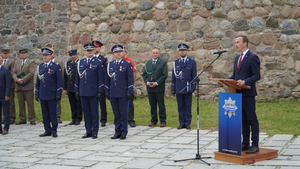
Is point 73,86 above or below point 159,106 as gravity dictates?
above

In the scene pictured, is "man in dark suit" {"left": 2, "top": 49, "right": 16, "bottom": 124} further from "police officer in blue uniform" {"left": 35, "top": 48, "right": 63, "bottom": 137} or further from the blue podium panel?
the blue podium panel

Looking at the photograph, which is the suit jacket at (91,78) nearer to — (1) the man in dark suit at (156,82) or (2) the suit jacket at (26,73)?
(1) the man in dark suit at (156,82)

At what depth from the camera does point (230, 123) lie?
4918 millimetres

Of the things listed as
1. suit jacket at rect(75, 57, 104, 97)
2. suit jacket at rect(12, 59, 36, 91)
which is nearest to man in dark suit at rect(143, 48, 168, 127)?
suit jacket at rect(75, 57, 104, 97)

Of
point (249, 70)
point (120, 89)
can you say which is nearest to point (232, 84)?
point (249, 70)

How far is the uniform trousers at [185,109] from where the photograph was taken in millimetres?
7646

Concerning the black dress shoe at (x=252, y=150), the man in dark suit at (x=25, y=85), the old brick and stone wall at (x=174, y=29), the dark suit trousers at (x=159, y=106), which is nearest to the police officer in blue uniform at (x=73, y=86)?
the man in dark suit at (x=25, y=85)

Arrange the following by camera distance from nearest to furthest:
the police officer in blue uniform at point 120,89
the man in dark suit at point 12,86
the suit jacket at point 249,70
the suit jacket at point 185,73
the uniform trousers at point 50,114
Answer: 1. the suit jacket at point 249,70
2. the police officer in blue uniform at point 120,89
3. the uniform trousers at point 50,114
4. the suit jacket at point 185,73
5. the man in dark suit at point 12,86

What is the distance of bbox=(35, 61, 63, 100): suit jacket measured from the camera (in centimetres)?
720

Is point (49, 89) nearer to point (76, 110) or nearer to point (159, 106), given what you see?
point (76, 110)

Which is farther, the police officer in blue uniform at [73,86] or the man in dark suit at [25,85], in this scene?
the man in dark suit at [25,85]

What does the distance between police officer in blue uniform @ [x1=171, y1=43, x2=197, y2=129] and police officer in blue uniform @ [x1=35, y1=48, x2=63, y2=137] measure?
2.54 meters

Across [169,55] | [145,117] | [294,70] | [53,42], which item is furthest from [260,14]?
[53,42]

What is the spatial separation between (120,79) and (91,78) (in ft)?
1.97
